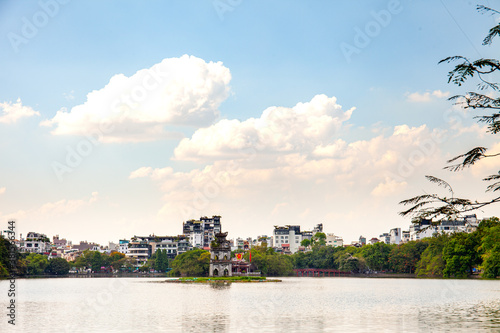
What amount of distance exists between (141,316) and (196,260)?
313 feet

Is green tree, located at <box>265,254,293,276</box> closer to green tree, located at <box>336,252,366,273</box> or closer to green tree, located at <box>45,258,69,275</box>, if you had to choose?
green tree, located at <box>336,252,366,273</box>

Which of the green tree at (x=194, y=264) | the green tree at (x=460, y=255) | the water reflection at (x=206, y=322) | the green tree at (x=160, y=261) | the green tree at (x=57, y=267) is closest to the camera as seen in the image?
the water reflection at (x=206, y=322)

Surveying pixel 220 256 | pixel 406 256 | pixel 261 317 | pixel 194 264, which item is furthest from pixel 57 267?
pixel 261 317

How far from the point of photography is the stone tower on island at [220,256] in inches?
4525

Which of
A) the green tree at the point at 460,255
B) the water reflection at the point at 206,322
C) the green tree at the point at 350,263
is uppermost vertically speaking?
the green tree at the point at 460,255

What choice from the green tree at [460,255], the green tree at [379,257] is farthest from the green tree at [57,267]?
the green tree at [460,255]

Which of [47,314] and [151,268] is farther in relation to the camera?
[151,268]

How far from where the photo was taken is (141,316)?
4272 cm

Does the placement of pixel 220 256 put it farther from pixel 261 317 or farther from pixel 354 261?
pixel 261 317

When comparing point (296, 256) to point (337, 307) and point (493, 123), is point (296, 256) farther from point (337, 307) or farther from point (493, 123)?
point (493, 123)

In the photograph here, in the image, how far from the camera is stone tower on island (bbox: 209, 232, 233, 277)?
114938 millimetres

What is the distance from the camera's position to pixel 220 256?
11606 centimetres

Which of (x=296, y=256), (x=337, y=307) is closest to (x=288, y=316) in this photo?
(x=337, y=307)

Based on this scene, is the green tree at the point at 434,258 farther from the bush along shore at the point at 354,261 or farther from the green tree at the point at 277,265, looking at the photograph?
the green tree at the point at 277,265
